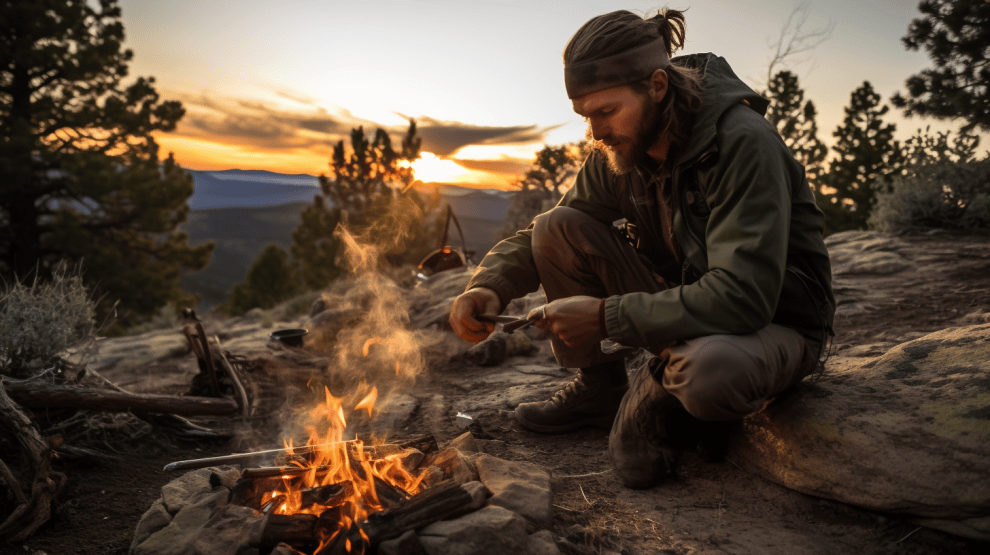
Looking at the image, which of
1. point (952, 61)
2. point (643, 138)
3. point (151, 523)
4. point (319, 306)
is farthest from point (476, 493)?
point (952, 61)

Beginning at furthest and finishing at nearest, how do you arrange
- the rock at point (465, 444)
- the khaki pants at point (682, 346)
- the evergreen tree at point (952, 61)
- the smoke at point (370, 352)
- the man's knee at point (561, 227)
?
the evergreen tree at point (952, 61), the smoke at point (370, 352), the man's knee at point (561, 227), the rock at point (465, 444), the khaki pants at point (682, 346)

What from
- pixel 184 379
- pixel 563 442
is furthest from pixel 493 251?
pixel 184 379

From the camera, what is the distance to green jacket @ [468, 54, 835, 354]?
180 cm

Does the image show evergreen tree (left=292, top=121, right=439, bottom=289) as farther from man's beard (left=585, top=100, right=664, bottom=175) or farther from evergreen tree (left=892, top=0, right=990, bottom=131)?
man's beard (left=585, top=100, right=664, bottom=175)

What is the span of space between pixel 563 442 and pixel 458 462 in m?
0.89

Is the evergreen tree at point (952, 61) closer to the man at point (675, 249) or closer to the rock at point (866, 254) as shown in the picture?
the rock at point (866, 254)

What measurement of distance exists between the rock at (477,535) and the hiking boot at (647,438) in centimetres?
74

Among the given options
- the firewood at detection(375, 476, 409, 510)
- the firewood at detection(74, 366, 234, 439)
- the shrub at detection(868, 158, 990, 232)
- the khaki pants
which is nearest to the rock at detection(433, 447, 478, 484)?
the firewood at detection(375, 476, 409, 510)

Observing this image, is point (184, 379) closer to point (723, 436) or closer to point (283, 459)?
point (283, 459)

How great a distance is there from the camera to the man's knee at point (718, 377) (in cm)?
180

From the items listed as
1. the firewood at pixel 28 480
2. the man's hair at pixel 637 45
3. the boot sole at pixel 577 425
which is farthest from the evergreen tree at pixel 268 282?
the man's hair at pixel 637 45

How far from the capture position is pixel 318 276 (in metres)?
20.6

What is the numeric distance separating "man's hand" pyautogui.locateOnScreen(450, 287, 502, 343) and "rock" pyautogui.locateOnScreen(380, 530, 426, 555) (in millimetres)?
991

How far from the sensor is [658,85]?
2.10 metres
